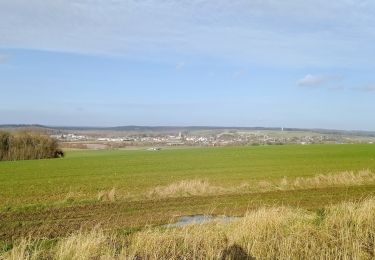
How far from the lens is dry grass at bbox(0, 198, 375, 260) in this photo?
1061 centimetres

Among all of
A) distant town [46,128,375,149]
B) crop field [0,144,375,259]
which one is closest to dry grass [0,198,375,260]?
crop field [0,144,375,259]

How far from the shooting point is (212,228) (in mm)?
13320

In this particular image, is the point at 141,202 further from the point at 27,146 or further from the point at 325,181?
the point at 27,146

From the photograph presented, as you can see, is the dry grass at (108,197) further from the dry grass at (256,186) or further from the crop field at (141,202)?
the dry grass at (256,186)

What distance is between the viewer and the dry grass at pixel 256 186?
29.7m

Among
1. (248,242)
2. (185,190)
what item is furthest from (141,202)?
(248,242)

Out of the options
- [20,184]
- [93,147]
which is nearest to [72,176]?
[20,184]

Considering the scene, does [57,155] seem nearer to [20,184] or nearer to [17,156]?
[17,156]

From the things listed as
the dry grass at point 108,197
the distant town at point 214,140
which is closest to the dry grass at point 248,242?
the dry grass at point 108,197

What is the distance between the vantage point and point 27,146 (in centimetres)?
9150

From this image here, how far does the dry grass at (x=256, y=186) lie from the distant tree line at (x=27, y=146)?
2541 inches

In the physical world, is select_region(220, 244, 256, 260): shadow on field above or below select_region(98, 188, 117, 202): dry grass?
above

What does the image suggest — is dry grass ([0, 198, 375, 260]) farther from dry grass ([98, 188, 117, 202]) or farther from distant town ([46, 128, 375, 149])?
distant town ([46, 128, 375, 149])

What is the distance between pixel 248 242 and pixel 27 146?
A: 86008 mm
